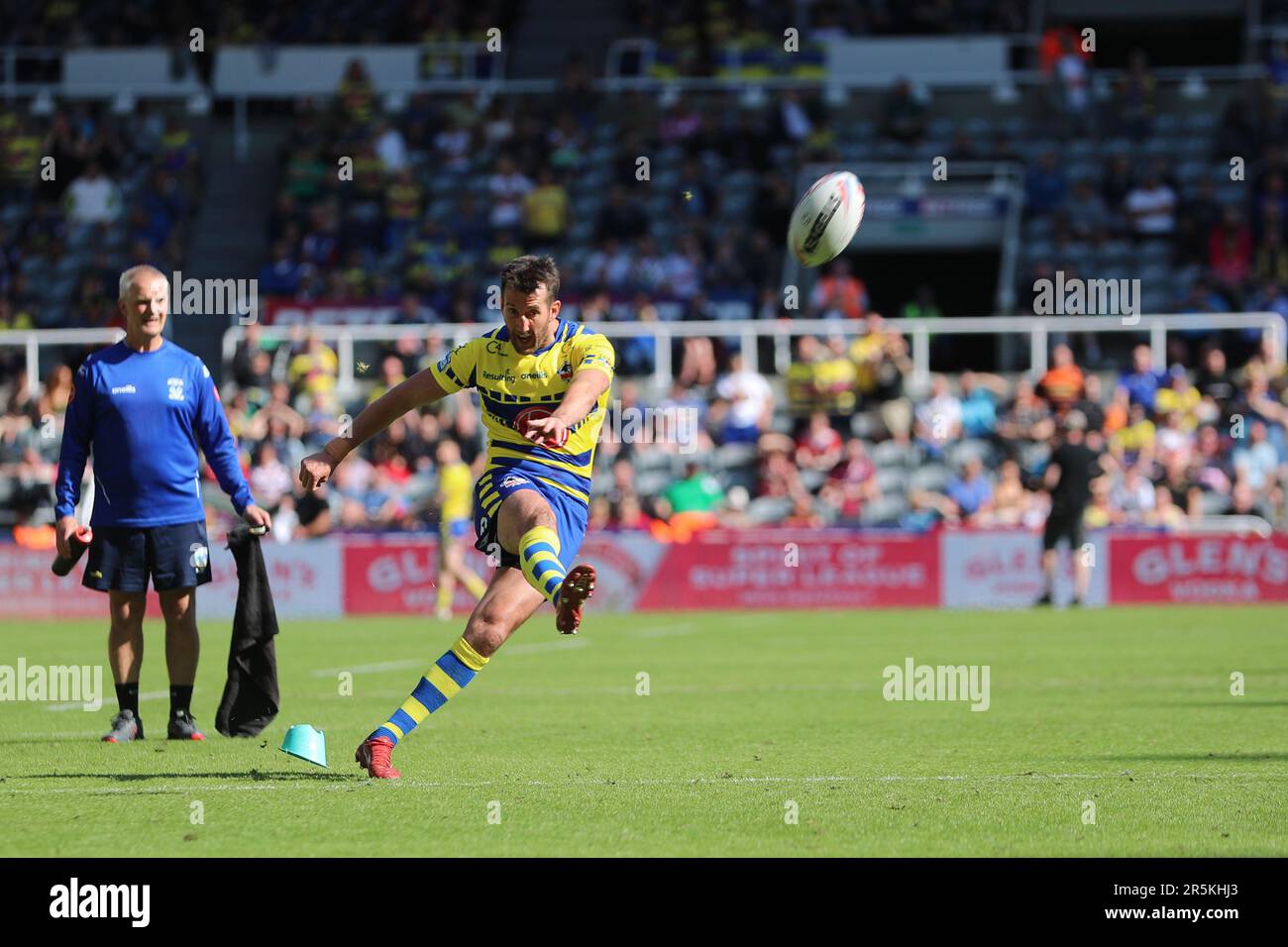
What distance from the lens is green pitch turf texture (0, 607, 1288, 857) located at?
717 cm

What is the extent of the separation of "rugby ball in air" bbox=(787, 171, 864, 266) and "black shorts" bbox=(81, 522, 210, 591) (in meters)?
3.67

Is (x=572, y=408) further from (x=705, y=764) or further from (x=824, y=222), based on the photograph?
(x=824, y=222)

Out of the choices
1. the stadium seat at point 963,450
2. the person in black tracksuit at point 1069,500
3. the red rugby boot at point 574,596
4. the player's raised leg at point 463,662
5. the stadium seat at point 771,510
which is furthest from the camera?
the stadium seat at point 963,450

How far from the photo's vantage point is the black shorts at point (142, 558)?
1017 centimetres

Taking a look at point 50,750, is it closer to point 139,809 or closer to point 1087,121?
point 139,809

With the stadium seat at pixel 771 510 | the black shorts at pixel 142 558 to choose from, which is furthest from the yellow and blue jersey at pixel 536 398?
the stadium seat at pixel 771 510

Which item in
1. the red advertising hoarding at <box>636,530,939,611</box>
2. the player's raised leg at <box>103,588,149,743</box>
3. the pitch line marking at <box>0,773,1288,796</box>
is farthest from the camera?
the red advertising hoarding at <box>636,530,939,611</box>

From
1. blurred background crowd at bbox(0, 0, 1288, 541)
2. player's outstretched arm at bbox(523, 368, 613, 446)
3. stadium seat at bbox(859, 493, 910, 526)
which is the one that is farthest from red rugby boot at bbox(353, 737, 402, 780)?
stadium seat at bbox(859, 493, 910, 526)

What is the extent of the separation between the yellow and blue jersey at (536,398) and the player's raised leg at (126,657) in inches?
93.7

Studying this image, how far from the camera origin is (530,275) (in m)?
8.70

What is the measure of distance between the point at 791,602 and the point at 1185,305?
285 inches

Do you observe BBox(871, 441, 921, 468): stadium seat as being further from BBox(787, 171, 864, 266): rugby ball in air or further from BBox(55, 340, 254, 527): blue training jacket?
BBox(55, 340, 254, 527): blue training jacket

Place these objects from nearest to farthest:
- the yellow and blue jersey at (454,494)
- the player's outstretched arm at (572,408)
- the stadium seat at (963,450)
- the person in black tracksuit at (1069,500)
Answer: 1. the player's outstretched arm at (572,408)
2. the yellow and blue jersey at (454,494)
3. the person in black tracksuit at (1069,500)
4. the stadium seat at (963,450)
